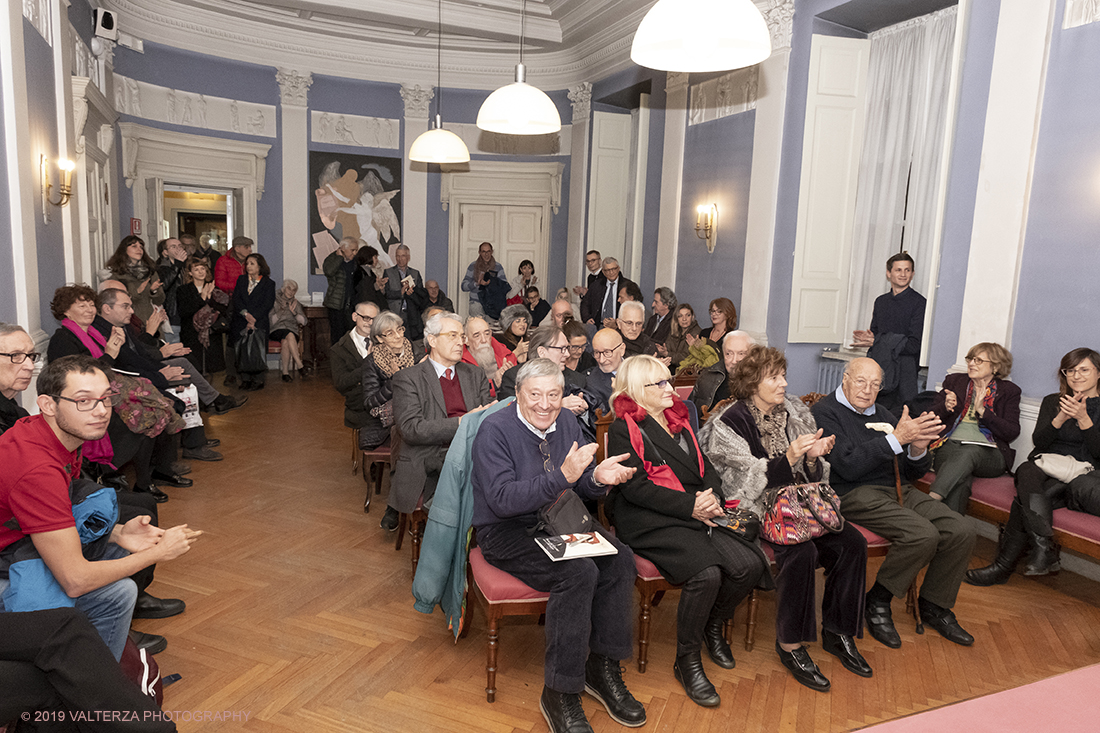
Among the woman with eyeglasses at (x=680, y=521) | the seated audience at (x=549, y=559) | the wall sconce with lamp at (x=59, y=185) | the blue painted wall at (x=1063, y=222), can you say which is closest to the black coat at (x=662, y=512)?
the woman with eyeglasses at (x=680, y=521)

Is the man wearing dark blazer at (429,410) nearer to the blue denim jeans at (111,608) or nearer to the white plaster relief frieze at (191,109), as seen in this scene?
the blue denim jeans at (111,608)

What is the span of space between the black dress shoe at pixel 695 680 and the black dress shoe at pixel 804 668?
0.41 metres

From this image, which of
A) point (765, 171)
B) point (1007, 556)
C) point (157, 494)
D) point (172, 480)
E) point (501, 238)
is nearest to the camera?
point (1007, 556)

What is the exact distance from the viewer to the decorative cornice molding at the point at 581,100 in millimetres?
10523

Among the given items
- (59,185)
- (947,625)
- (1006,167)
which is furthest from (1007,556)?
(59,185)

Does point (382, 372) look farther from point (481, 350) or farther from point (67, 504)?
point (67, 504)

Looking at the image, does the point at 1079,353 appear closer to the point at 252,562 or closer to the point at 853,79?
the point at 853,79

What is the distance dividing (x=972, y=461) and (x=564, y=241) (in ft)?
26.7

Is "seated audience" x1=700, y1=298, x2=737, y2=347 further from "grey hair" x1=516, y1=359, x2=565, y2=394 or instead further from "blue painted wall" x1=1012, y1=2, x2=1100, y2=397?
"grey hair" x1=516, y1=359, x2=565, y2=394

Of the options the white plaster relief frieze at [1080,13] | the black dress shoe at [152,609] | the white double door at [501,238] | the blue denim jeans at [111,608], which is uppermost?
the white plaster relief frieze at [1080,13]

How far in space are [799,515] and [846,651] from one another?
67 centimetres

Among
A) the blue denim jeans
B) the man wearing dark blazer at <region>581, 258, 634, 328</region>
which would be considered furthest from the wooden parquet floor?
the man wearing dark blazer at <region>581, 258, 634, 328</region>

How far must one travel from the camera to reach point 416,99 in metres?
11.3

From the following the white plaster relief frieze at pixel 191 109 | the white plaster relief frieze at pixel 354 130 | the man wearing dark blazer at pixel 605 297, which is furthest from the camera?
the white plaster relief frieze at pixel 354 130
